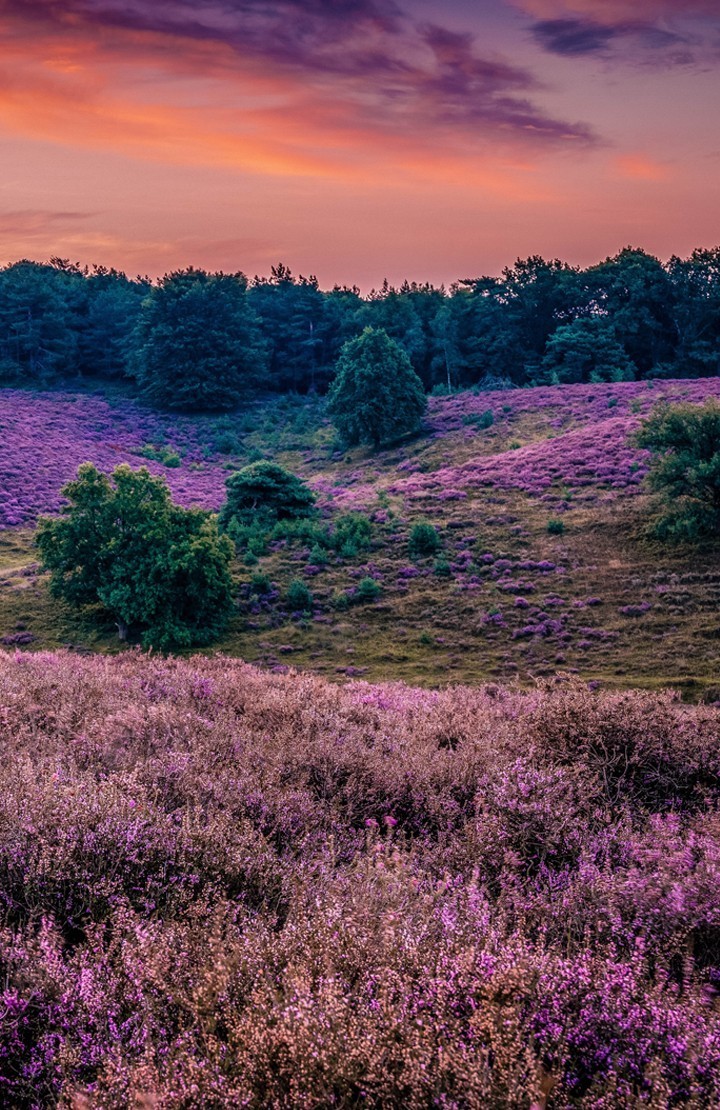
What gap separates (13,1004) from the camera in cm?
407

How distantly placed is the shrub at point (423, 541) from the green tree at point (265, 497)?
8785 mm

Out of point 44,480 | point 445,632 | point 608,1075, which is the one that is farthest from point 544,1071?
point 44,480

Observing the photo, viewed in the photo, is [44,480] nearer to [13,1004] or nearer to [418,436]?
[418,436]

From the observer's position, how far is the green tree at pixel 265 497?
4384 centimetres

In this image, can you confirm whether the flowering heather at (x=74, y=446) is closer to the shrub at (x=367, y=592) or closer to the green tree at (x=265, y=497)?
the green tree at (x=265, y=497)

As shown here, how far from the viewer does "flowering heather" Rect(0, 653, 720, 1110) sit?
339 cm

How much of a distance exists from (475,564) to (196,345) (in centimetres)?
5530

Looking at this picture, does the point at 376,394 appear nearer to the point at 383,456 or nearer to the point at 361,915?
the point at 383,456

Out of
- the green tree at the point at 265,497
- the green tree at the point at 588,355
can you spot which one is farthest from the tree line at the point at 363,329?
the green tree at the point at 265,497

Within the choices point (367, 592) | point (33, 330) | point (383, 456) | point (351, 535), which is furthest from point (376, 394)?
point (33, 330)

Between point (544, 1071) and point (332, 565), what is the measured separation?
34.3 m

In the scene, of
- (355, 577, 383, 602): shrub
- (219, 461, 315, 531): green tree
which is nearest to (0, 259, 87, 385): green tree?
(219, 461, 315, 531): green tree

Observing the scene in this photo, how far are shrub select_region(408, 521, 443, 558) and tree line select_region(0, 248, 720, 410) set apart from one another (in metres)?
40.7

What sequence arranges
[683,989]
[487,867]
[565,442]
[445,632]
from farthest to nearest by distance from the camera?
[565,442], [445,632], [487,867], [683,989]
